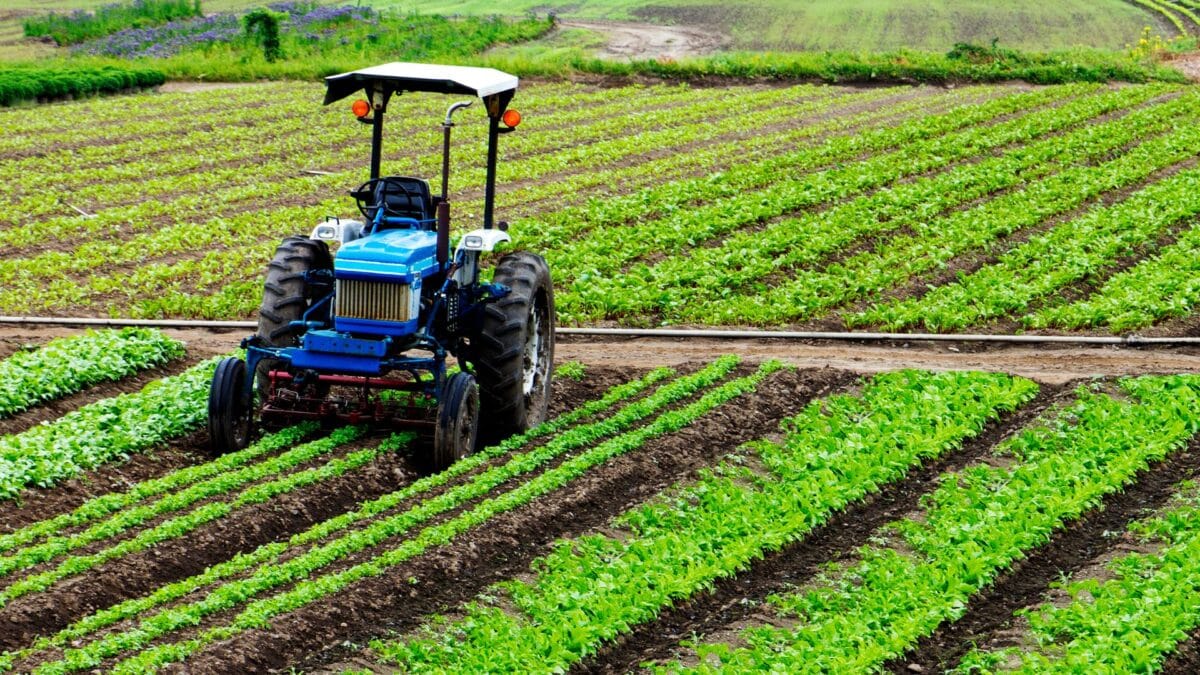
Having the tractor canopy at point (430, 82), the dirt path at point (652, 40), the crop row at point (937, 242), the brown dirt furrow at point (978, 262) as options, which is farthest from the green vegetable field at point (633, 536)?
the dirt path at point (652, 40)

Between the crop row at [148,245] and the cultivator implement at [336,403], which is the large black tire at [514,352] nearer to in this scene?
the cultivator implement at [336,403]

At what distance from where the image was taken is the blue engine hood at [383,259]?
11875mm

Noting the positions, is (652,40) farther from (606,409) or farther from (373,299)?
(373,299)

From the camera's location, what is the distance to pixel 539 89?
35.1 m

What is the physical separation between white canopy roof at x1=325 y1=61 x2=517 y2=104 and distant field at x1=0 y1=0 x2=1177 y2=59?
31.9m

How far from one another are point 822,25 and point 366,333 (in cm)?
3788

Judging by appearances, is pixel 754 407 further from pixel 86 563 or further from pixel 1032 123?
pixel 1032 123

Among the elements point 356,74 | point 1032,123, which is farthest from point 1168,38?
point 356,74

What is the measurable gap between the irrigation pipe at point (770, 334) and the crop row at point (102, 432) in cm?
296

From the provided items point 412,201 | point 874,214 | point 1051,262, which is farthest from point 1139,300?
point 412,201

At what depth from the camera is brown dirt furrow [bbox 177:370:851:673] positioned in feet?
28.5

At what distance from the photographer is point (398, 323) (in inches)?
471

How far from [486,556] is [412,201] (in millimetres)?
3872

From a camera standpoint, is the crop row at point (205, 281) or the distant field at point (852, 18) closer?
the crop row at point (205, 281)
